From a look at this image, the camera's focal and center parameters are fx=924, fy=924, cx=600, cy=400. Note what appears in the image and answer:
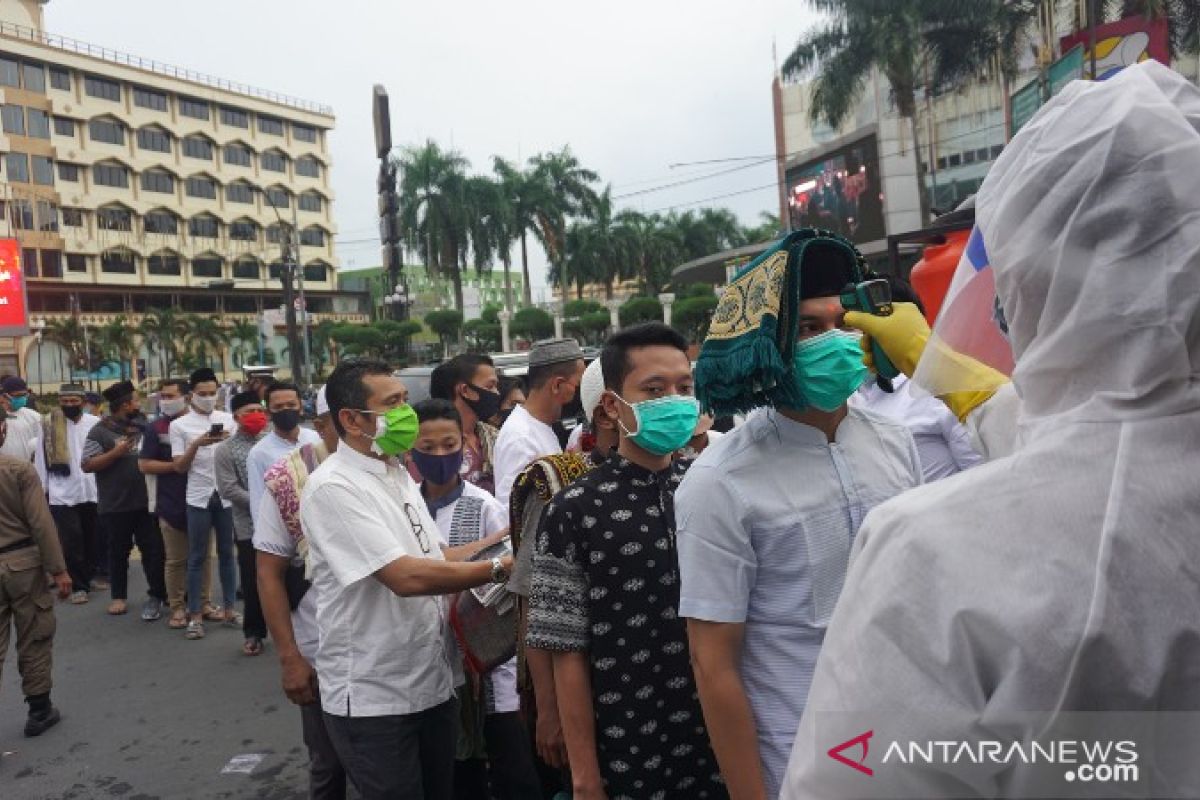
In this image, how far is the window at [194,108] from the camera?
61.0 m

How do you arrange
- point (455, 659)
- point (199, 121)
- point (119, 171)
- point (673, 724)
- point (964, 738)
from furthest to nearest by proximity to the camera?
point (199, 121) < point (119, 171) < point (455, 659) < point (673, 724) < point (964, 738)

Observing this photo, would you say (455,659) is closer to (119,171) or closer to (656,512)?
(656,512)

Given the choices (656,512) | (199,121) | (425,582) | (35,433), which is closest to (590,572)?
(656,512)

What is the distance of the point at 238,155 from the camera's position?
212ft

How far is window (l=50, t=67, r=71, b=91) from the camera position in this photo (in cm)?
5381

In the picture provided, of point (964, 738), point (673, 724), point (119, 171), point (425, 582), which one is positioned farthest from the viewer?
point (119, 171)

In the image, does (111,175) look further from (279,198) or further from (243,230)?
(279,198)

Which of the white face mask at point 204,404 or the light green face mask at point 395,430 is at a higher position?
the white face mask at point 204,404

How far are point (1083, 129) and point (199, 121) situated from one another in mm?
69262

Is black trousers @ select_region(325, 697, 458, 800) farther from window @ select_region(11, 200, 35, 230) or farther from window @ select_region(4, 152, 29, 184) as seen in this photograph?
window @ select_region(4, 152, 29, 184)

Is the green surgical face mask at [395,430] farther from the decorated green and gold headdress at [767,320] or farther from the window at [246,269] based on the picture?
the window at [246,269]

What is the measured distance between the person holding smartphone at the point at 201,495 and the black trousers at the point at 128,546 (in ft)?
2.17

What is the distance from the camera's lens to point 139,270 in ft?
191

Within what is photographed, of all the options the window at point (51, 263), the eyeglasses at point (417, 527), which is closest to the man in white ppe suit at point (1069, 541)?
the eyeglasses at point (417, 527)
